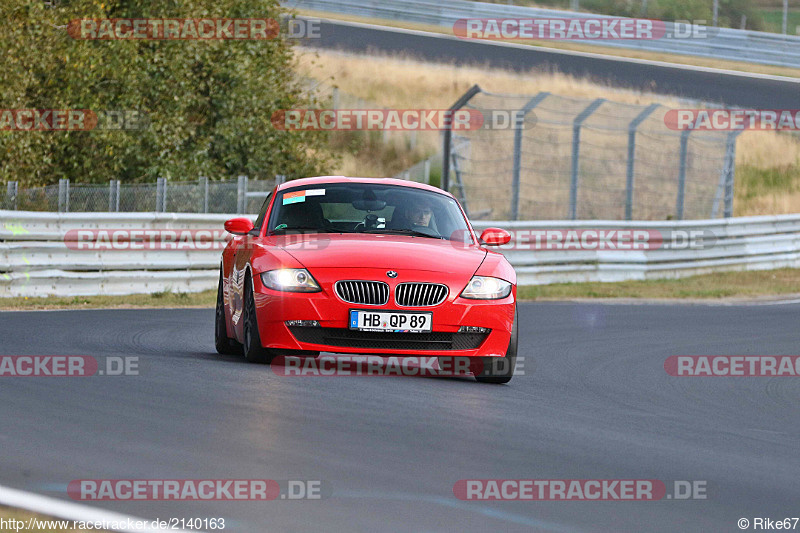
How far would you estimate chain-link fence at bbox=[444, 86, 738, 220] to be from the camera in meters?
23.5

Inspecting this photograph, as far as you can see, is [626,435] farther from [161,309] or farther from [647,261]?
[647,261]

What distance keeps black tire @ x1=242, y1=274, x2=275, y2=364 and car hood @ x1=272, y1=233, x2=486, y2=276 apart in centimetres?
40

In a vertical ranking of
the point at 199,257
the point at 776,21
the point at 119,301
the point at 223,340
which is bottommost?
the point at 119,301

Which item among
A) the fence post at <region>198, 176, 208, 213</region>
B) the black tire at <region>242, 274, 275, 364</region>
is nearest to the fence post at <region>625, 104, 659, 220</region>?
the fence post at <region>198, 176, 208, 213</region>

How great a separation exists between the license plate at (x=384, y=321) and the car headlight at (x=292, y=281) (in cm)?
Answer: 32

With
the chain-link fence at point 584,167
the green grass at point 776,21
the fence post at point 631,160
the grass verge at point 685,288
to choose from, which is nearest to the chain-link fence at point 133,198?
the chain-link fence at point 584,167

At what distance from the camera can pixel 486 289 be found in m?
9.20

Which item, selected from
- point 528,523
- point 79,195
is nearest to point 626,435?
point 528,523

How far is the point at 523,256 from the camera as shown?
21.4 m

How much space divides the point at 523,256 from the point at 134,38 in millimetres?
8128

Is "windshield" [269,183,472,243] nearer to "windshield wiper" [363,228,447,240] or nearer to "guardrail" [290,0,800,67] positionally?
"windshield wiper" [363,228,447,240]

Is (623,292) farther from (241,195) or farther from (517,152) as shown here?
(241,195)

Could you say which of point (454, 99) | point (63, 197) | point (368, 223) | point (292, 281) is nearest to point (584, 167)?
point (454, 99)

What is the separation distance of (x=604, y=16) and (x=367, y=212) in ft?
109
